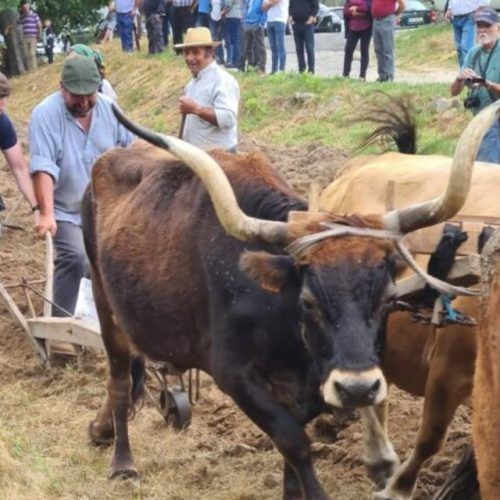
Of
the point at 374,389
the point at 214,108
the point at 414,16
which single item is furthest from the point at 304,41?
the point at 414,16

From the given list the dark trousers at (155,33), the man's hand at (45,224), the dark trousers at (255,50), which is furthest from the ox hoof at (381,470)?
the dark trousers at (155,33)

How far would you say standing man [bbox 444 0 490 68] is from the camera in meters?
16.1

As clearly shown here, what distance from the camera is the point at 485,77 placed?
9.55 m

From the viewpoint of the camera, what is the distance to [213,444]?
24.0ft

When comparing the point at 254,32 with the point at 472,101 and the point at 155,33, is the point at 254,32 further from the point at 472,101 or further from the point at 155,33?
the point at 472,101

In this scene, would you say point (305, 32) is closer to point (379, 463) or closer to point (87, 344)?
point (87, 344)

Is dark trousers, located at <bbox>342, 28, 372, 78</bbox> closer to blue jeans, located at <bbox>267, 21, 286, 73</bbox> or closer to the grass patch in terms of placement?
blue jeans, located at <bbox>267, 21, 286, 73</bbox>

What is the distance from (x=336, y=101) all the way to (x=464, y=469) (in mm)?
11936

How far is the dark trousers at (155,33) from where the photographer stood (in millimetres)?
26059

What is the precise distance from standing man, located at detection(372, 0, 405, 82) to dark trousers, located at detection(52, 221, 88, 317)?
361 inches

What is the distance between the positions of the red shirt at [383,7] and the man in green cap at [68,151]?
8908mm

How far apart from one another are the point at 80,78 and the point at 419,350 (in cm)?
314

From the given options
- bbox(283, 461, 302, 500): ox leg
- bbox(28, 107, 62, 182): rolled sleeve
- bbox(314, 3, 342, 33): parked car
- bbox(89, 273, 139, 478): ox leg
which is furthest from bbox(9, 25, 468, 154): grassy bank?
bbox(314, 3, 342, 33): parked car

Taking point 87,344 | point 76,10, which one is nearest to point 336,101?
point 87,344
